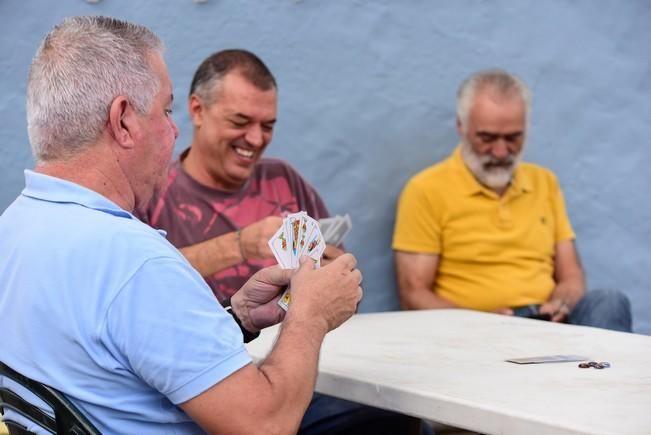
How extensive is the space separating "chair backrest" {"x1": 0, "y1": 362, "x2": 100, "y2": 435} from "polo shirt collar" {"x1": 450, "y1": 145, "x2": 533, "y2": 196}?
9.81 feet

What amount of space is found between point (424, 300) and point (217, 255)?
123 cm

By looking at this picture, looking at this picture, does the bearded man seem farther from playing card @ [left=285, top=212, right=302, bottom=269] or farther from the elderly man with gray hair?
the elderly man with gray hair

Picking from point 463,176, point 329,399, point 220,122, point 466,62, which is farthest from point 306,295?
point 466,62

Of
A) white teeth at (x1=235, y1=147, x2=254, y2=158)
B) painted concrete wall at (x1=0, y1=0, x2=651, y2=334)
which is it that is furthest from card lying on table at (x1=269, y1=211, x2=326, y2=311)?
painted concrete wall at (x1=0, y1=0, x2=651, y2=334)

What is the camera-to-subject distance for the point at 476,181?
4816mm

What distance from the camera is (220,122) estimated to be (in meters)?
4.17

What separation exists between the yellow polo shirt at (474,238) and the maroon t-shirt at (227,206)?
57cm

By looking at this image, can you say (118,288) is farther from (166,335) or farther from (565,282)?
(565,282)

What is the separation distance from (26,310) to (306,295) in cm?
57

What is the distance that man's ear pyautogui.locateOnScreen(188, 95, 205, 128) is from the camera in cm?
421

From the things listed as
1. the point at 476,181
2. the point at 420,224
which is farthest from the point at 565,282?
the point at 420,224

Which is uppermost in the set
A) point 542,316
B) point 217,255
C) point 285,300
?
point 285,300

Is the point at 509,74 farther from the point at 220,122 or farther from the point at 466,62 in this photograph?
the point at 220,122

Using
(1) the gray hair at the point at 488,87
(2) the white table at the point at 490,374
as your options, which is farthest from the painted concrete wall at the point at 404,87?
(2) the white table at the point at 490,374
